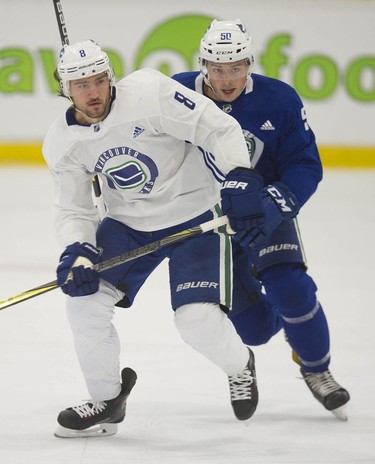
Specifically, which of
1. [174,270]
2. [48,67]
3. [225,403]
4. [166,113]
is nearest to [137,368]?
[225,403]

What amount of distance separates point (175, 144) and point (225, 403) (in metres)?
0.85

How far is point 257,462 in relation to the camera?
2.76m

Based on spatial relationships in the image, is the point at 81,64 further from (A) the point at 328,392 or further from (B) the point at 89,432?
(A) the point at 328,392

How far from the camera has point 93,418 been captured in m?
3.00

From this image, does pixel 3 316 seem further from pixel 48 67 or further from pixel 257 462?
pixel 48 67

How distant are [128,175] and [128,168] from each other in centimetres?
2

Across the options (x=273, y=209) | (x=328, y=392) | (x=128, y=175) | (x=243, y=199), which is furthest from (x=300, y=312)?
(x=128, y=175)

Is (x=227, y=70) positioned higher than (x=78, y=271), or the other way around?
(x=227, y=70)

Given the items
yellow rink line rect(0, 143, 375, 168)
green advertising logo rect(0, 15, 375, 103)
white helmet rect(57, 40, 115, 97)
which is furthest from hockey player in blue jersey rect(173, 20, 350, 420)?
yellow rink line rect(0, 143, 375, 168)

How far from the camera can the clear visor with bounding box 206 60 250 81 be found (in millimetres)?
3133

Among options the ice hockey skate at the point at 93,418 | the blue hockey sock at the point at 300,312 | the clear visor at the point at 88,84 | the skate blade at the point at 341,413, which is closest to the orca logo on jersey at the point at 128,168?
the clear visor at the point at 88,84

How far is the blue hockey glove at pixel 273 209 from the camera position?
9.66 feet

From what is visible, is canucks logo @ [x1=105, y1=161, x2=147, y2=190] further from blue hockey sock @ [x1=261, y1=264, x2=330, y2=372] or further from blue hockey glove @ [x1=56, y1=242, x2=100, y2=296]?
blue hockey sock @ [x1=261, y1=264, x2=330, y2=372]

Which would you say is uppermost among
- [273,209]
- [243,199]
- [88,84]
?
[88,84]
